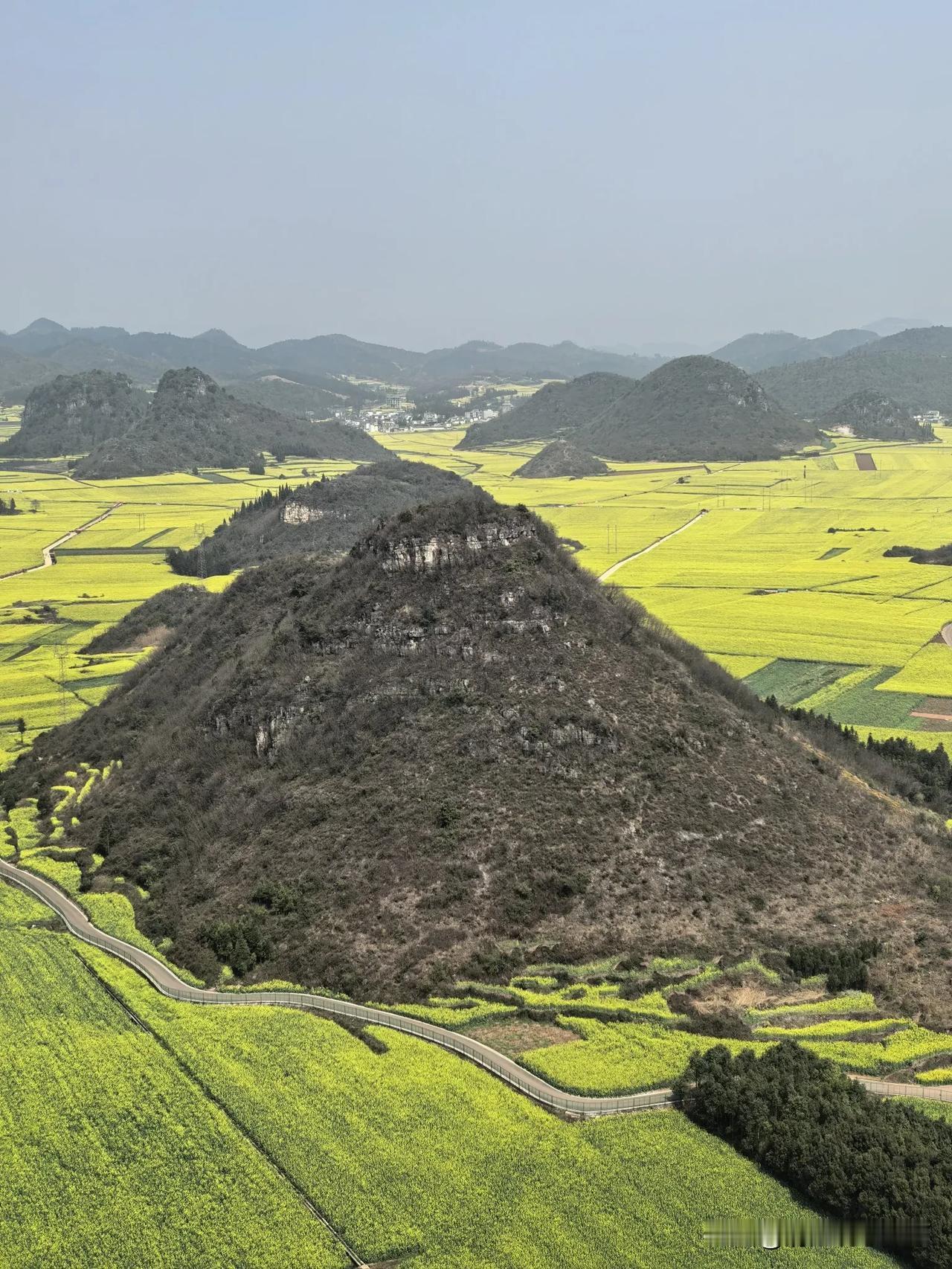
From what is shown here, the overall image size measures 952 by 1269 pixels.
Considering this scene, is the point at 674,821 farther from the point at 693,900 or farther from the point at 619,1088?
the point at 619,1088

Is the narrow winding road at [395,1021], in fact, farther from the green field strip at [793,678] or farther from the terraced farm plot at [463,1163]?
the green field strip at [793,678]

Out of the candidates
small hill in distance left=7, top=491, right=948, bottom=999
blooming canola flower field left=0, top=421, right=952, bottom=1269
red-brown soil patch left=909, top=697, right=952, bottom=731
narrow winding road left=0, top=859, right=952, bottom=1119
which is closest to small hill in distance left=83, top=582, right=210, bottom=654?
small hill in distance left=7, top=491, right=948, bottom=999

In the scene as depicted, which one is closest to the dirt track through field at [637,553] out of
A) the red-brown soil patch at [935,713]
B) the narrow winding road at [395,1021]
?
the red-brown soil patch at [935,713]

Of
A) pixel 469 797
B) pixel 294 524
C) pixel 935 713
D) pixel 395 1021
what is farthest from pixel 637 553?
pixel 395 1021

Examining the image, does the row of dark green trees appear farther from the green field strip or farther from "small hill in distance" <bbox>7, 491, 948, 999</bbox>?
the green field strip

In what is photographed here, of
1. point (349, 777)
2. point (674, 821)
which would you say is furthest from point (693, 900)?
point (349, 777)
